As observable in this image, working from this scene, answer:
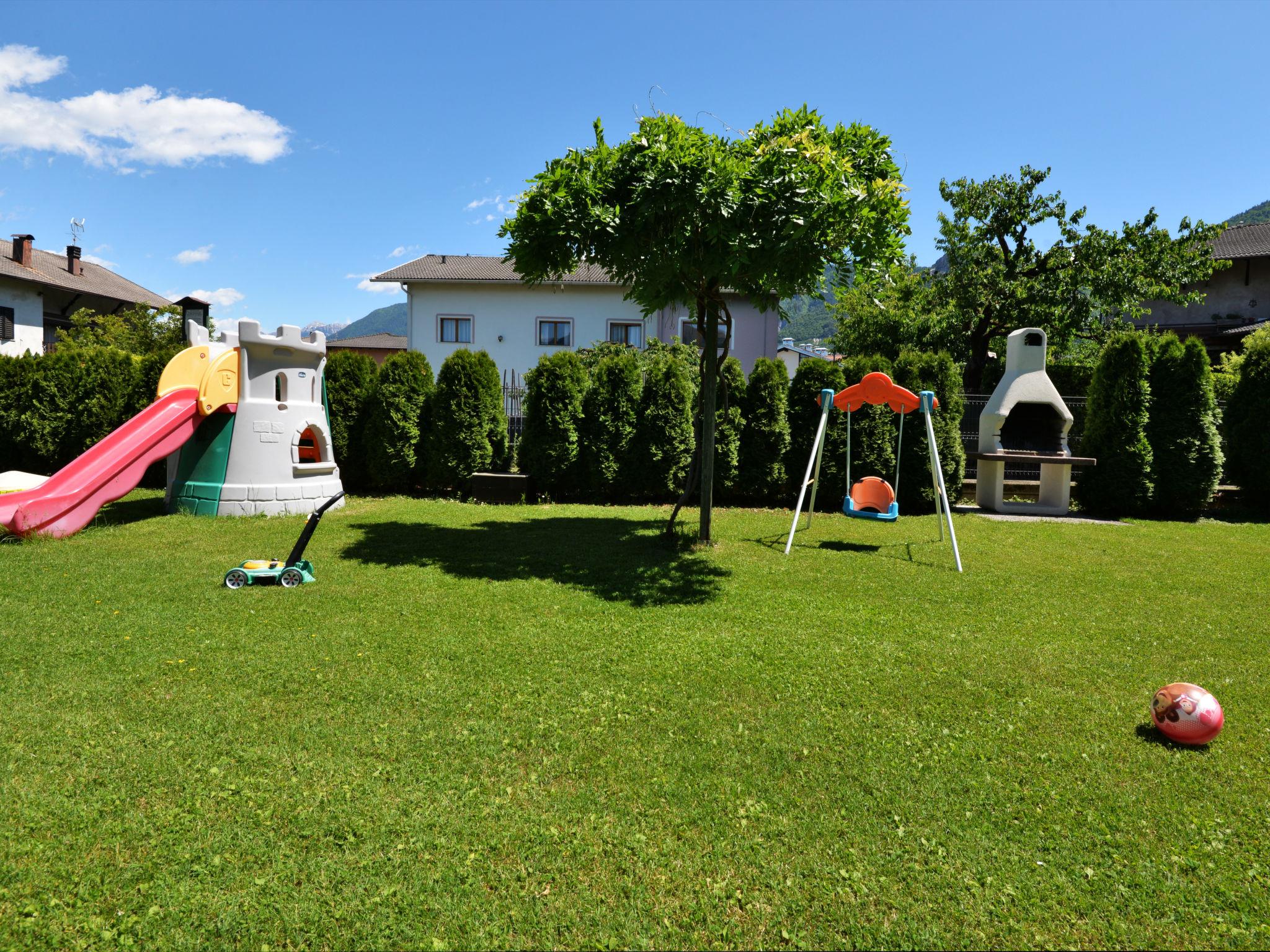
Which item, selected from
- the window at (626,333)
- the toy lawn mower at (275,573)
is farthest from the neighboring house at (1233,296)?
the toy lawn mower at (275,573)

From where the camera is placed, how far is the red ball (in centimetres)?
345

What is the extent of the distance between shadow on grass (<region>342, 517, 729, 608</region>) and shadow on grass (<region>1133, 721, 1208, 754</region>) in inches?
122

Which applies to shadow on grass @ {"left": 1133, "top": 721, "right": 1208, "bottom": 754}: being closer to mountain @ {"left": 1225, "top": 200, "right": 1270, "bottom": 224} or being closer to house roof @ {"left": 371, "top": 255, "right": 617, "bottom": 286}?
house roof @ {"left": 371, "top": 255, "right": 617, "bottom": 286}

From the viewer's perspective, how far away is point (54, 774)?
294cm

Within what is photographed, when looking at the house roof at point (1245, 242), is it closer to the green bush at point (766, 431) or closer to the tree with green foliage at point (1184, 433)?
the tree with green foliage at point (1184, 433)

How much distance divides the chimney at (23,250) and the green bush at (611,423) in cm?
3432

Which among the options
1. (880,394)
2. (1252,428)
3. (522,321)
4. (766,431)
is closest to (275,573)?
(880,394)

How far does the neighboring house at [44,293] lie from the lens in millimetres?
29250

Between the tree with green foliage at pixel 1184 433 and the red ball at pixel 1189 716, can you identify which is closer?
the red ball at pixel 1189 716

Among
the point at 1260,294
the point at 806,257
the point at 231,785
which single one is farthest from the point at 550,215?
the point at 1260,294

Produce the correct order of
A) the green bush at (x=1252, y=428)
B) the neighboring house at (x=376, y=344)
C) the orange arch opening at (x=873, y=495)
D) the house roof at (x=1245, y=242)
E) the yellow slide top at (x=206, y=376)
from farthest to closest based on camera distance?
the neighboring house at (x=376, y=344) → the house roof at (x=1245, y=242) → the green bush at (x=1252, y=428) → the yellow slide top at (x=206, y=376) → the orange arch opening at (x=873, y=495)

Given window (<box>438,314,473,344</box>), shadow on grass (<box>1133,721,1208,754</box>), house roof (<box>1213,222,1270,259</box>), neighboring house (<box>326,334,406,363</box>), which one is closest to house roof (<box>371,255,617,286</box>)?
window (<box>438,314,473,344</box>)

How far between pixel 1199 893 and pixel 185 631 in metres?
5.65

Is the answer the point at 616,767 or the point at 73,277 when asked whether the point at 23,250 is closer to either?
the point at 73,277
